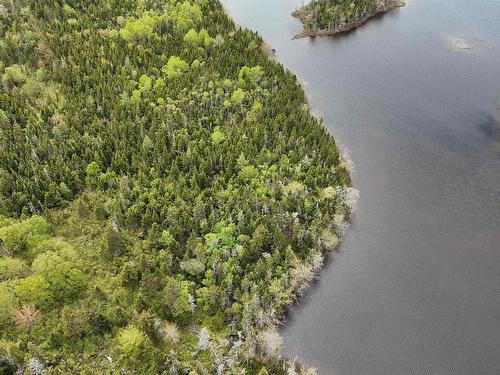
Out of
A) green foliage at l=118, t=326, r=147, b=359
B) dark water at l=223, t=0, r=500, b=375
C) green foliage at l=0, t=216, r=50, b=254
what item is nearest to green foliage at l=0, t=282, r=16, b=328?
green foliage at l=0, t=216, r=50, b=254

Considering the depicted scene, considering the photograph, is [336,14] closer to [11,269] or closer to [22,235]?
[22,235]

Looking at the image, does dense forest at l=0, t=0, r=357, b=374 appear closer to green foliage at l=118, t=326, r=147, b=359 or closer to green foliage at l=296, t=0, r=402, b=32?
green foliage at l=118, t=326, r=147, b=359

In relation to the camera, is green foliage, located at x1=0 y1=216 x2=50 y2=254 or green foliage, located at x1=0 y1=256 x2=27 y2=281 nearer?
green foliage, located at x1=0 y1=256 x2=27 y2=281

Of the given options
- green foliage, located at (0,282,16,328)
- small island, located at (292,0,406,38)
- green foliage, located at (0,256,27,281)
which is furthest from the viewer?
small island, located at (292,0,406,38)

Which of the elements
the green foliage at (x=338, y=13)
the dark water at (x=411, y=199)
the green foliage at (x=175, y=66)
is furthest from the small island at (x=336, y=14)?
the green foliage at (x=175, y=66)

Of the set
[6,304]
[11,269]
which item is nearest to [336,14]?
[11,269]

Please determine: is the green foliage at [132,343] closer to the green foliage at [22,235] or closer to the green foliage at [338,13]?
the green foliage at [22,235]

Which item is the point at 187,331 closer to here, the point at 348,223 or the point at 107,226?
the point at 107,226

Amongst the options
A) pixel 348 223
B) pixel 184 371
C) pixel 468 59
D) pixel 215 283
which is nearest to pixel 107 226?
pixel 215 283
